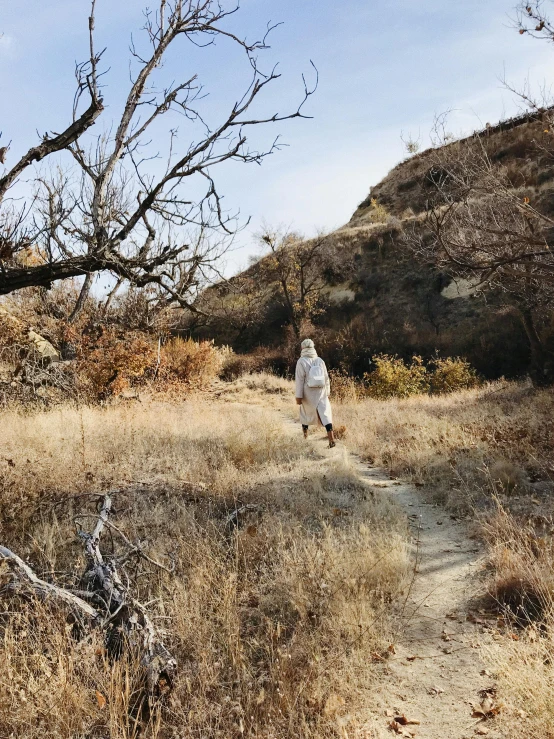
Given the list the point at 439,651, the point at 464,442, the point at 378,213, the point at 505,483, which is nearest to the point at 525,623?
the point at 439,651

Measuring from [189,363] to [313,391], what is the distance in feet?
36.9

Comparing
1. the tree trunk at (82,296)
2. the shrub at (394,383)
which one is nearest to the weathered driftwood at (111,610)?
the tree trunk at (82,296)

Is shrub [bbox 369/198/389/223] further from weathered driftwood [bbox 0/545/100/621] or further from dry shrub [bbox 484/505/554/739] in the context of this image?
weathered driftwood [bbox 0/545/100/621]

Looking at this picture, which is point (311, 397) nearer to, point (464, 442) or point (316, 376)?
point (316, 376)

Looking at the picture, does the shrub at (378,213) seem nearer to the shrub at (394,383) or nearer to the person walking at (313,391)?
the shrub at (394,383)

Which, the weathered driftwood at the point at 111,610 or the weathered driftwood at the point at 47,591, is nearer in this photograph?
the weathered driftwood at the point at 111,610

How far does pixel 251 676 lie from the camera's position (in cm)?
306

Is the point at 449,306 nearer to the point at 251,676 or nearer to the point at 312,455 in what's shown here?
the point at 312,455

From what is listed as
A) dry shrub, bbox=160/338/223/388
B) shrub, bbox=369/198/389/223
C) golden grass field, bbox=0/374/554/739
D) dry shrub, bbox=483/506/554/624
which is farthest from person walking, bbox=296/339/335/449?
shrub, bbox=369/198/389/223

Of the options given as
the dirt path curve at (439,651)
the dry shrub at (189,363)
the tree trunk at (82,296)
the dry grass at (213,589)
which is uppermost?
the tree trunk at (82,296)

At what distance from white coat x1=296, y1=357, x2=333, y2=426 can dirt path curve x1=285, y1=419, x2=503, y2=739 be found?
4457 mm

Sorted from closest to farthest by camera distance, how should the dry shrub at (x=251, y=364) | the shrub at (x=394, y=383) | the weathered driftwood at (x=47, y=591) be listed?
the weathered driftwood at (x=47, y=591), the shrub at (x=394, y=383), the dry shrub at (x=251, y=364)

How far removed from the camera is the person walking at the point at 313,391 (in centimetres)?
977

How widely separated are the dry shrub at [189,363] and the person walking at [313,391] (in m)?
9.29
